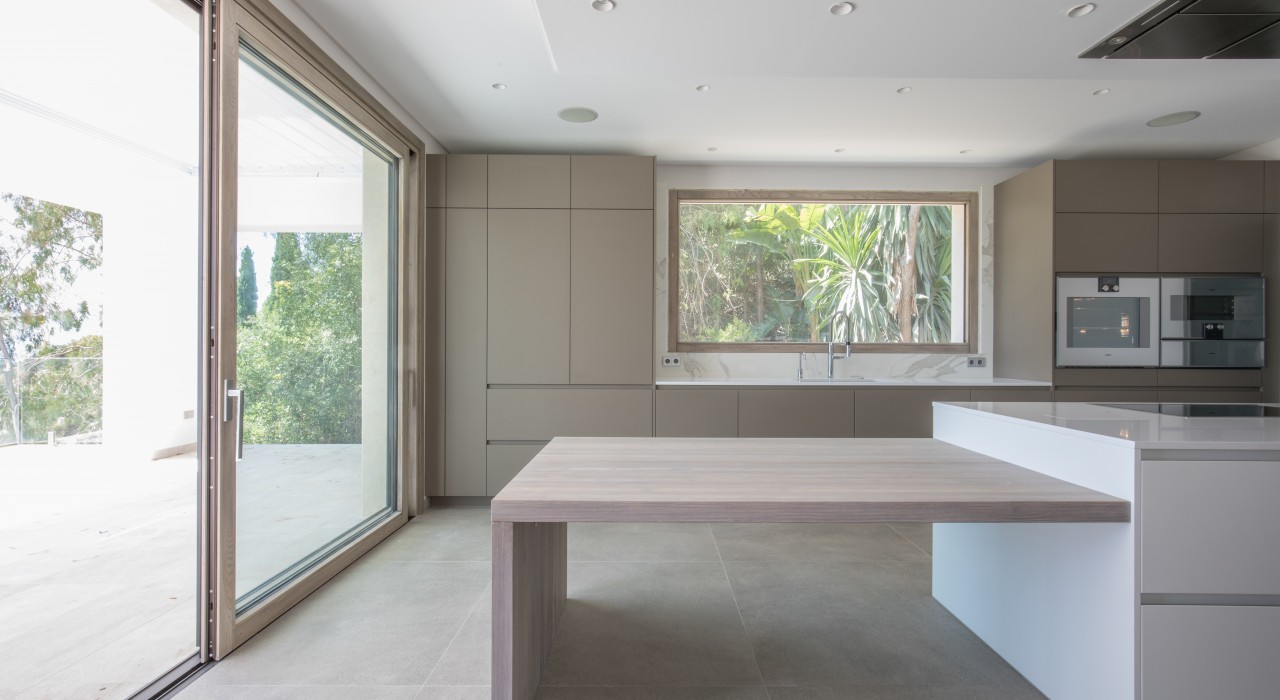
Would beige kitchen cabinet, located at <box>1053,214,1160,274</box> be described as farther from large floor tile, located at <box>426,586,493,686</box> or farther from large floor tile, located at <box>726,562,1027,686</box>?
large floor tile, located at <box>426,586,493,686</box>

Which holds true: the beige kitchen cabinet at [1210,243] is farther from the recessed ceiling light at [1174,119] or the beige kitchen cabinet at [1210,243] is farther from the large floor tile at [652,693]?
the large floor tile at [652,693]

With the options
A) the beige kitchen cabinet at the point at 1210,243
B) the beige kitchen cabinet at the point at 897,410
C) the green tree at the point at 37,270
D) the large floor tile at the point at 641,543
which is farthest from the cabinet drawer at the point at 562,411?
the beige kitchen cabinet at the point at 1210,243

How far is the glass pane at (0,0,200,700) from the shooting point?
1681 millimetres

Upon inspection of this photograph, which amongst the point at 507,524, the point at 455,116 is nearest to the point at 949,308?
the point at 455,116

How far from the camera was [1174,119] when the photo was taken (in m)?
3.66

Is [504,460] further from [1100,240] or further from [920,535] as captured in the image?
[1100,240]

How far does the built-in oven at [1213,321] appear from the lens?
4008 mm

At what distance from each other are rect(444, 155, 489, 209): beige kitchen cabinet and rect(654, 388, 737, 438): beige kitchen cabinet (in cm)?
184

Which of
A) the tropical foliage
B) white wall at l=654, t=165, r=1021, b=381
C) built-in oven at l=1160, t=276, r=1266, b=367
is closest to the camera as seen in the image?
built-in oven at l=1160, t=276, r=1266, b=367

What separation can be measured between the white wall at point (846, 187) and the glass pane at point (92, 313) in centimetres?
317

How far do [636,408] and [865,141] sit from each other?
2.47m

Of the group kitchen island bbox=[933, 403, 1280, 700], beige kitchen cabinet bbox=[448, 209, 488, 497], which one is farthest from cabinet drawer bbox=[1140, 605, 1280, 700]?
beige kitchen cabinet bbox=[448, 209, 488, 497]

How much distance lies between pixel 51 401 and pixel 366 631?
1289 mm

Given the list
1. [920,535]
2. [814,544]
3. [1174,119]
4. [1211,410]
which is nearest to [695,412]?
[814,544]
